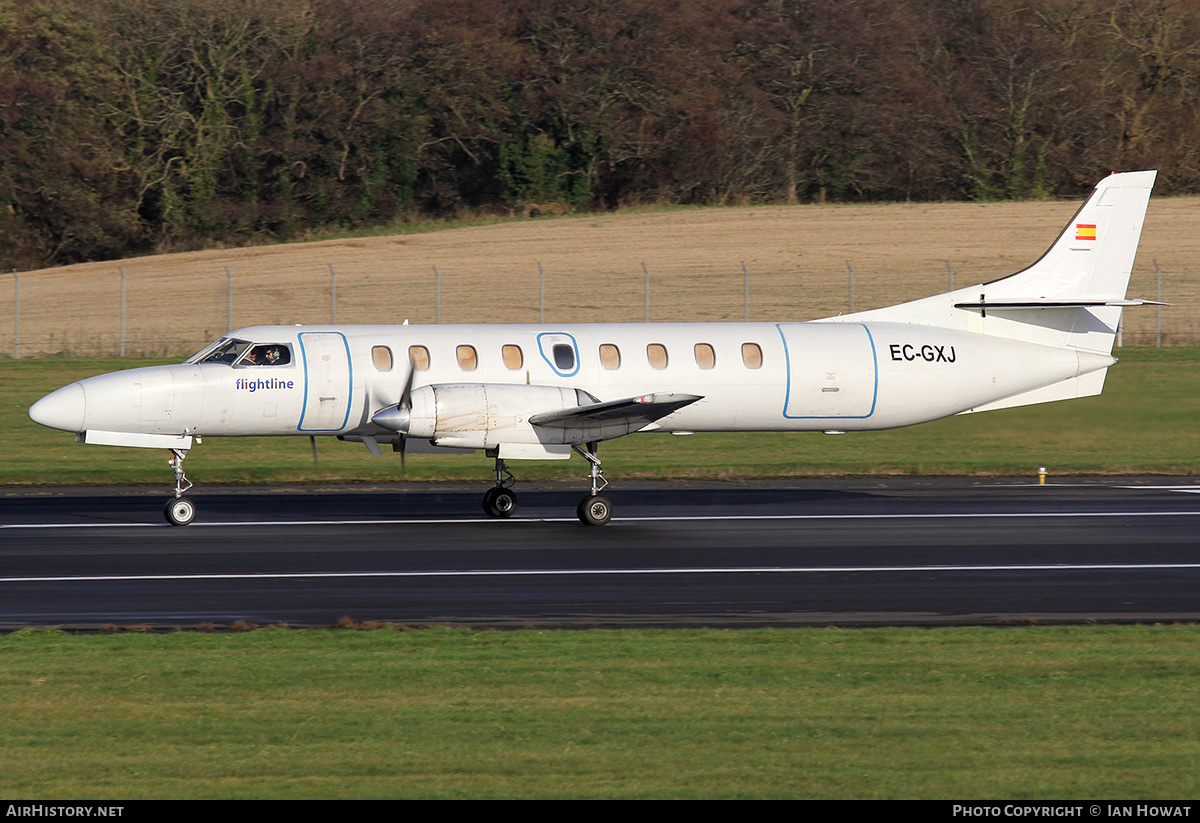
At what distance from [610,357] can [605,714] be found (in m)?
12.4

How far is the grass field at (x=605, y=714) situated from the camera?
7.86m

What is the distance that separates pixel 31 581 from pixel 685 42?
56.5 metres

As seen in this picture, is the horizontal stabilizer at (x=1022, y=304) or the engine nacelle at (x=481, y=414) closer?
the engine nacelle at (x=481, y=414)

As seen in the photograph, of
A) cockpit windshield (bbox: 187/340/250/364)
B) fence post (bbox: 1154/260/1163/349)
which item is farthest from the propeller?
fence post (bbox: 1154/260/1163/349)

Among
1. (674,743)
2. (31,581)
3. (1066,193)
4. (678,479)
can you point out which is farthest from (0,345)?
(1066,193)

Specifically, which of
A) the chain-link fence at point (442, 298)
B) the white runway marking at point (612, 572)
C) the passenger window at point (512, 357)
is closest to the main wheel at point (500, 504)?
the passenger window at point (512, 357)

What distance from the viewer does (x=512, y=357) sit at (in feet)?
69.5

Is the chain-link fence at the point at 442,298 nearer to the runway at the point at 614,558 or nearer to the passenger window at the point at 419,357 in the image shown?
the runway at the point at 614,558

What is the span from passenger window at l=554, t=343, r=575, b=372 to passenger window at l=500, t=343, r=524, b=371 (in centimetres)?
55

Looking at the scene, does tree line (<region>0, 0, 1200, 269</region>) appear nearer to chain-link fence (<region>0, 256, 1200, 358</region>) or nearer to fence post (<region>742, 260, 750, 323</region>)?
chain-link fence (<region>0, 256, 1200, 358</region>)

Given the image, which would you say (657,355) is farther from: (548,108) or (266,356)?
(548,108)

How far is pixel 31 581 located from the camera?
15.4 m

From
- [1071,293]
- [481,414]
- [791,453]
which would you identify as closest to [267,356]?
[481,414]

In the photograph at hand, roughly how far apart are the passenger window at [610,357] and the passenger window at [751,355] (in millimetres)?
1970
